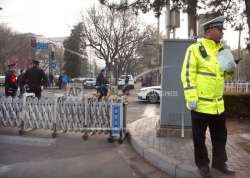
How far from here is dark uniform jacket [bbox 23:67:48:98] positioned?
934cm

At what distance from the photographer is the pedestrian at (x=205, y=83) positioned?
428 centimetres

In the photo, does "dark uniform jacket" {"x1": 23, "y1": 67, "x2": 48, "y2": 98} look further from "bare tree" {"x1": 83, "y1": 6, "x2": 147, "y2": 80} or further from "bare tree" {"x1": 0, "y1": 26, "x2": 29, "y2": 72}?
"bare tree" {"x1": 0, "y1": 26, "x2": 29, "y2": 72}

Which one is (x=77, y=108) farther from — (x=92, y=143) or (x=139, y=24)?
(x=139, y=24)

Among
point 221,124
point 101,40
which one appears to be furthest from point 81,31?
point 221,124

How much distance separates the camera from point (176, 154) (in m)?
5.61

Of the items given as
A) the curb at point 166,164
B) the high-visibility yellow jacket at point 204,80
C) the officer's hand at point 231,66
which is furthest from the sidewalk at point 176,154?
the officer's hand at point 231,66

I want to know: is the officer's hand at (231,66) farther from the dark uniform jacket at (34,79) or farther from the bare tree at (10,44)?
the bare tree at (10,44)

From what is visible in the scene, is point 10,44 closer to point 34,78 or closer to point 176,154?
point 34,78

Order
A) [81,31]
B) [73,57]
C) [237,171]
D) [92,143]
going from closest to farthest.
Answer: [237,171] < [92,143] < [81,31] < [73,57]

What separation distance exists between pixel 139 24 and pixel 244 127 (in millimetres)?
29386

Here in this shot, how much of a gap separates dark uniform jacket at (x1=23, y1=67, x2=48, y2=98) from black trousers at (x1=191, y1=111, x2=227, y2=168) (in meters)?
5.97

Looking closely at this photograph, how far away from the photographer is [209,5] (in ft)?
33.6

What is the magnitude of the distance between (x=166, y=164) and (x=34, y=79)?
5461 mm

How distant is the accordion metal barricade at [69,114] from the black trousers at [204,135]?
2937mm
